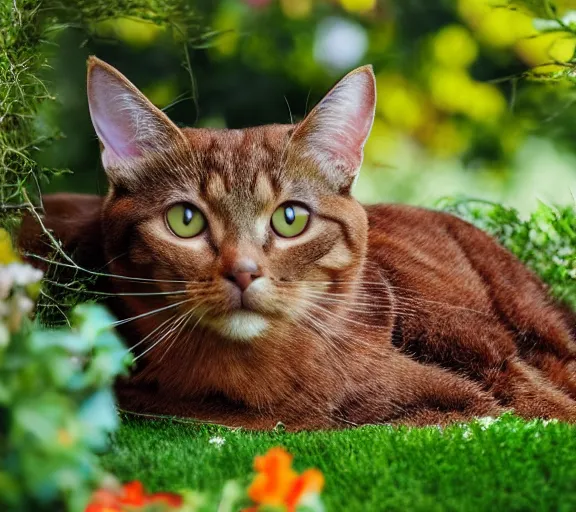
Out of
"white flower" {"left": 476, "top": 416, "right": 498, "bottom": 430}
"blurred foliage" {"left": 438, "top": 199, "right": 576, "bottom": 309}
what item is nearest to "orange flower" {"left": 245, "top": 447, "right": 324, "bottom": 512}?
"white flower" {"left": 476, "top": 416, "right": 498, "bottom": 430}

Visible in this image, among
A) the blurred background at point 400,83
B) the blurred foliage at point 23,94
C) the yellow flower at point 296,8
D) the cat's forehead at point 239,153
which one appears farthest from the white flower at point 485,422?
the yellow flower at point 296,8

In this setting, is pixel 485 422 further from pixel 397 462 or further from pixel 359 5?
pixel 359 5

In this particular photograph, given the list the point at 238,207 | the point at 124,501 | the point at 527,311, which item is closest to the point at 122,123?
the point at 238,207

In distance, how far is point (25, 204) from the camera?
167 cm

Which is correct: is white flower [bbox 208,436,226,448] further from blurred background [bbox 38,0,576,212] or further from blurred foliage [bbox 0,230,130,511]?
blurred background [bbox 38,0,576,212]

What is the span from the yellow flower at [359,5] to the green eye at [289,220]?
75.9 inches

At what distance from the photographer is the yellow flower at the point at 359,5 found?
340cm

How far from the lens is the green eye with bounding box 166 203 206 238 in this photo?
1684 millimetres

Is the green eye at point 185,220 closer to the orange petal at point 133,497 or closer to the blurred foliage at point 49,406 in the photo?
the blurred foliage at point 49,406

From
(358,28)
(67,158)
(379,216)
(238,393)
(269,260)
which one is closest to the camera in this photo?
(269,260)

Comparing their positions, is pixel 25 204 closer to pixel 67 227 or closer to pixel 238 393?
pixel 67 227

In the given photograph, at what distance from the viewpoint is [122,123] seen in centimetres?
177

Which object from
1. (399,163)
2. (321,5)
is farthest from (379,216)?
(321,5)

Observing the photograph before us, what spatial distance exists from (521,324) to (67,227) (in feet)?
3.87
